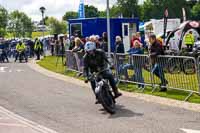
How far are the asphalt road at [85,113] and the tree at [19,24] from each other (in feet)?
240

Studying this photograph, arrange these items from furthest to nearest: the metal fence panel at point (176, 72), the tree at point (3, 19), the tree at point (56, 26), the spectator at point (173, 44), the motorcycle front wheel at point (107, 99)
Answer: the tree at point (56, 26) < the tree at point (3, 19) < the spectator at point (173, 44) < the metal fence panel at point (176, 72) < the motorcycle front wheel at point (107, 99)

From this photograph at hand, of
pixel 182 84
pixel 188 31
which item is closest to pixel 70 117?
pixel 182 84

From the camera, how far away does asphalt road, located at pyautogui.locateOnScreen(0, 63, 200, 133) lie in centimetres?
1049

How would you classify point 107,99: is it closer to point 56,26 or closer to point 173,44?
point 173,44

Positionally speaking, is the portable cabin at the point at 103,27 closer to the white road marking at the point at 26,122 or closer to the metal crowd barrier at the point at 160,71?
the metal crowd barrier at the point at 160,71

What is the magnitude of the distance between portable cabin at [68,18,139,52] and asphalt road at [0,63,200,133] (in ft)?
45.2

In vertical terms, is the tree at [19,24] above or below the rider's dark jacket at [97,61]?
above

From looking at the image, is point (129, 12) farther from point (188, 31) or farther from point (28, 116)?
point (28, 116)

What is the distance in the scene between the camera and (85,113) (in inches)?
494

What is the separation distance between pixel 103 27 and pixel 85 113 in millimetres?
19560

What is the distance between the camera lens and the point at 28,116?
1233cm

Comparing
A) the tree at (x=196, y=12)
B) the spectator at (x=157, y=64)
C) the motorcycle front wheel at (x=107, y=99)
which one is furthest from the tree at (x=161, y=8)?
the motorcycle front wheel at (x=107, y=99)

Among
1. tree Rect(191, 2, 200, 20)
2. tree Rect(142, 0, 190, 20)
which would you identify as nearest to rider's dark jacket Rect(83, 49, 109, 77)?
tree Rect(142, 0, 190, 20)

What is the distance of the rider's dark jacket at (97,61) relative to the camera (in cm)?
1305
